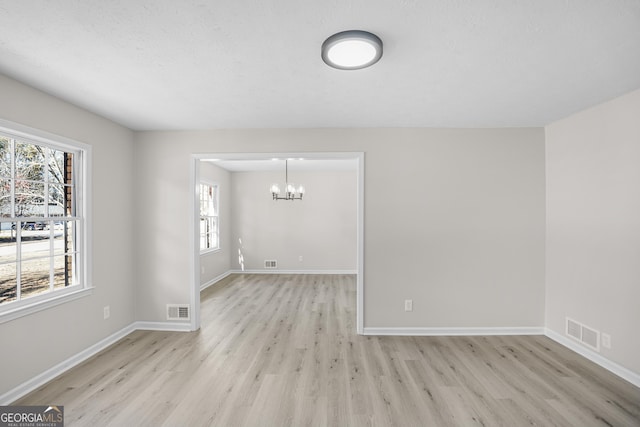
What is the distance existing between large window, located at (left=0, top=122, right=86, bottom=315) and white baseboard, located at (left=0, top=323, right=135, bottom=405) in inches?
Answer: 24.9

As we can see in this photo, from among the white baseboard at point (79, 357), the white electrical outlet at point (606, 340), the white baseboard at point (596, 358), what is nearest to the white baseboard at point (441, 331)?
the white baseboard at point (596, 358)

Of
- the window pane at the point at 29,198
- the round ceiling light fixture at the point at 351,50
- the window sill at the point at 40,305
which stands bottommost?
the window sill at the point at 40,305

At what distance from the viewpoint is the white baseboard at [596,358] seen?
8.21 feet

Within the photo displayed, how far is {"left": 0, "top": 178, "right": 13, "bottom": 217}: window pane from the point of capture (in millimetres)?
2305

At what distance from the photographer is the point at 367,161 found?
3.59 m

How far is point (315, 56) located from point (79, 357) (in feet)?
11.7

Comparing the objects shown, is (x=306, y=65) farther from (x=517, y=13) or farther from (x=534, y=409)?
(x=534, y=409)

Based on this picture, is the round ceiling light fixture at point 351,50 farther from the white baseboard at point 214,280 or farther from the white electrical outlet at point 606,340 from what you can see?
the white baseboard at point 214,280

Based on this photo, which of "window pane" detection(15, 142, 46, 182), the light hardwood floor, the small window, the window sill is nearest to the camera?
the light hardwood floor

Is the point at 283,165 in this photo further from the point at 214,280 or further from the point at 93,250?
the point at 93,250

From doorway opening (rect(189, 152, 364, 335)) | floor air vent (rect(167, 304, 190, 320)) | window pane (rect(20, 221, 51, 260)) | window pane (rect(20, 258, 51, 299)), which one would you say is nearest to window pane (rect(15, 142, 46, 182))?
window pane (rect(20, 221, 51, 260))

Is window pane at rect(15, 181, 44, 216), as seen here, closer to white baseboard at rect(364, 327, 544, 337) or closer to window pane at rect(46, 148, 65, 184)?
window pane at rect(46, 148, 65, 184)

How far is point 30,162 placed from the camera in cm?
253

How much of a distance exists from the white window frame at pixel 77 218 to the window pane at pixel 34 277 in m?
0.06
